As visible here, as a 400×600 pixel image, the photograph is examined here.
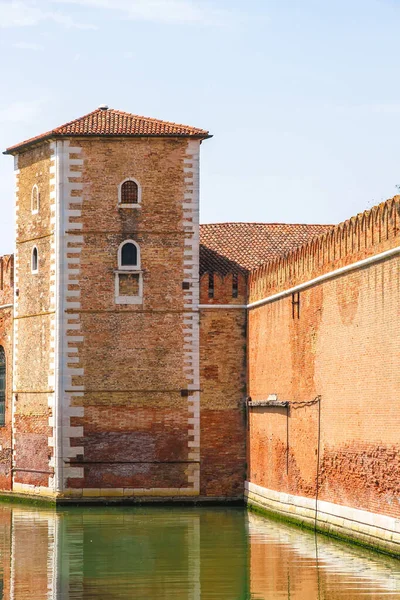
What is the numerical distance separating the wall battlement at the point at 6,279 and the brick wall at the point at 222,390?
4.59 metres

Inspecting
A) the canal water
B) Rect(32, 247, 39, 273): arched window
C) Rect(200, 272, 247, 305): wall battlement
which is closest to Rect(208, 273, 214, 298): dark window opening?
Rect(200, 272, 247, 305): wall battlement

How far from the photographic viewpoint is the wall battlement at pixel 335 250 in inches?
695

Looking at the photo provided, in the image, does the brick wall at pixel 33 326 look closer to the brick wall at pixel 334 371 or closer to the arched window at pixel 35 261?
the arched window at pixel 35 261

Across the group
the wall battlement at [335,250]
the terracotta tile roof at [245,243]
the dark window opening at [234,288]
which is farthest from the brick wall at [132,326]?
the wall battlement at [335,250]

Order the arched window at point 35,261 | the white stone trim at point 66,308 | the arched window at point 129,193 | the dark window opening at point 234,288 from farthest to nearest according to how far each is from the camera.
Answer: the arched window at point 35,261 < the dark window opening at point 234,288 < the arched window at point 129,193 < the white stone trim at point 66,308

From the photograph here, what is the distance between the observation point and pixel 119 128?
25766mm

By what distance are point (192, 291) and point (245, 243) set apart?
9.15 feet

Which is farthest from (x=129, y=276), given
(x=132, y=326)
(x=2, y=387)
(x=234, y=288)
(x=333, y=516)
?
(x=333, y=516)

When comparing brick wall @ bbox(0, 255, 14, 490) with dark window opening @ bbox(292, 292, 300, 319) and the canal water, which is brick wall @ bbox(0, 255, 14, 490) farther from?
dark window opening @ bbox(292, 292, 300, 319)

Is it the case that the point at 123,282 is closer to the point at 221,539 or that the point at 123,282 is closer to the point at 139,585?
the point at 221,539

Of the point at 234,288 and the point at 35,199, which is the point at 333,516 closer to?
the point at 234,288

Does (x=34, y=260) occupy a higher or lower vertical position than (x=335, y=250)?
higher

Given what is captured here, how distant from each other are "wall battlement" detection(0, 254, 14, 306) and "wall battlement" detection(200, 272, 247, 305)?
15.0 ft

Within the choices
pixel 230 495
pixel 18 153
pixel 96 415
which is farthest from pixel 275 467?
pixel 18 153
